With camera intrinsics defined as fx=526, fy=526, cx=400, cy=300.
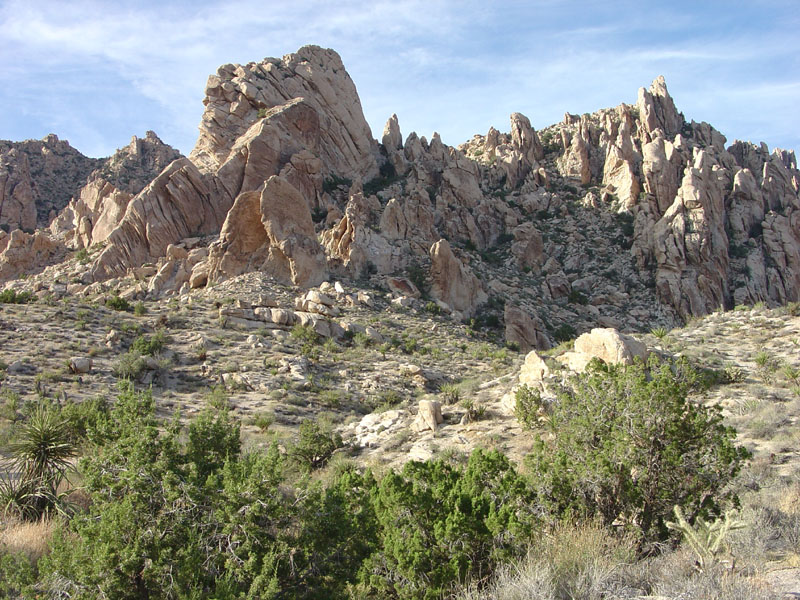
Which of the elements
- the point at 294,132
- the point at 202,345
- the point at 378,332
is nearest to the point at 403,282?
the point at 378,332

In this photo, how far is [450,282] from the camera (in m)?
34.8

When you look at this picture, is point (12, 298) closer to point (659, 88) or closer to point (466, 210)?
point (466, 210)

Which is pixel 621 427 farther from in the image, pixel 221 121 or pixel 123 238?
pixel 221 121

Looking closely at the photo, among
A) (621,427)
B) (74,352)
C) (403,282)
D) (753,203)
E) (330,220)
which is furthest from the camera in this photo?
(753,203)

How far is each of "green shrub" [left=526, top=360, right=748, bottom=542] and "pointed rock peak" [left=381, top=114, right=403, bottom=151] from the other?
161ft

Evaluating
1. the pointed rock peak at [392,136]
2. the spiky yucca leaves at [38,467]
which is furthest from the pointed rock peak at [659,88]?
the spiky yucca leaves at [38,467]

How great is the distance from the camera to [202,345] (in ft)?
74.8

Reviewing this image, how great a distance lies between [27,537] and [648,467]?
8920 millimetres

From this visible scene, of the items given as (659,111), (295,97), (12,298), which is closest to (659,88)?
(659,111)

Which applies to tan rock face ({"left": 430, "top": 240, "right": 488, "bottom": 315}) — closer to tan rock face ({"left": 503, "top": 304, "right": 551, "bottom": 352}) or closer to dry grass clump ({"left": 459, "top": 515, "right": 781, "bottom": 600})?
tan rock face ({"left": 503, "top": 304, "right": 551, "bottom": 352})

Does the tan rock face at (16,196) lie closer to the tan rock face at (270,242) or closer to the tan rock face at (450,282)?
the tan rock face at (270,242)

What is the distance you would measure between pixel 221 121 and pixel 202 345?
27.3 metres

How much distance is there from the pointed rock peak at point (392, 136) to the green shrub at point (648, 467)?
49146 millimetres

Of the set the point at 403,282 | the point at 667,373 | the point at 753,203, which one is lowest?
the point at 667,373
